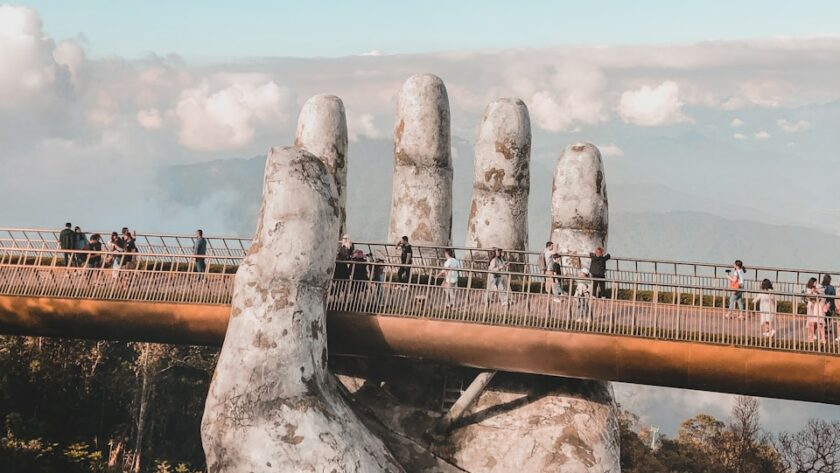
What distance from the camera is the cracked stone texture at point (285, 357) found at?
66.2ft

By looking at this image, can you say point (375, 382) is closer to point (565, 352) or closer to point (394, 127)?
point (565, 352)

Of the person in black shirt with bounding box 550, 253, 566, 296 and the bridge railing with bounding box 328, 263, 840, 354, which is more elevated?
the person in black shirt with bounding box 550, 253, 566, 296

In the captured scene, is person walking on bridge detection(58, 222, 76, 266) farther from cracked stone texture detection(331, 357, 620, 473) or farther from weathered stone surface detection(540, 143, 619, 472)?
weathered stone surface detection(540, 143, 619, 472)

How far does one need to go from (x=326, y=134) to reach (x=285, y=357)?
11.2 m

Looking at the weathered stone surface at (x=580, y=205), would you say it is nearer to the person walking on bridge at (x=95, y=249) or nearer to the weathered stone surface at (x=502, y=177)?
the weathered stone surface at (x=502, y=177)

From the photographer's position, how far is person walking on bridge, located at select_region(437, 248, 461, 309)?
23.5 meters

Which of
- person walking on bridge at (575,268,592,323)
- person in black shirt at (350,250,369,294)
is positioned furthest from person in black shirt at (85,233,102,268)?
person walking on bridge at (575,268,592,323)

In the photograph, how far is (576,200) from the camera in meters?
27.6

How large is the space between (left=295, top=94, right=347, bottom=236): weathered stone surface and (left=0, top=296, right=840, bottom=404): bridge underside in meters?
7.39

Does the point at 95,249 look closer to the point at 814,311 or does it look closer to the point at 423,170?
the point at 423,170

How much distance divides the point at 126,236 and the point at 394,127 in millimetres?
9430

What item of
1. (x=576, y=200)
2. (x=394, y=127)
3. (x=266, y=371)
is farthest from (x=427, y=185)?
(x=266, y=371)

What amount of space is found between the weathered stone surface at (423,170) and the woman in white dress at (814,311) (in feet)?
38.2

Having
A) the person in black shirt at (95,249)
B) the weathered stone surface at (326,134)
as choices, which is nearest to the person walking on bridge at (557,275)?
the weathered stone surface at (326,134)
